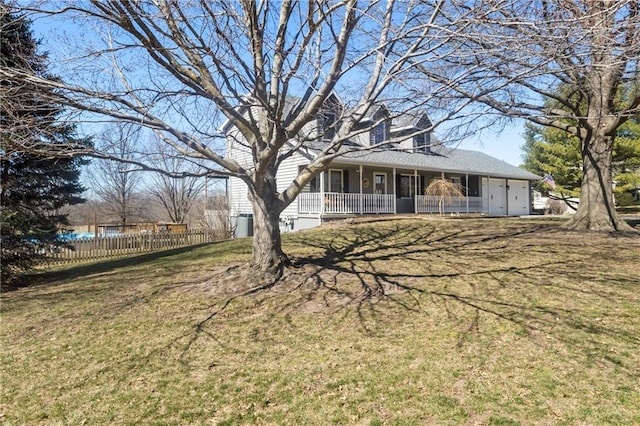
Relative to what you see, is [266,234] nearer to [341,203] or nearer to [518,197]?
[341,203]

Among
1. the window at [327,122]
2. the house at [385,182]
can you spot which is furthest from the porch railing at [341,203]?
the window at [327,122]

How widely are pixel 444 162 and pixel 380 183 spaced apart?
531cm

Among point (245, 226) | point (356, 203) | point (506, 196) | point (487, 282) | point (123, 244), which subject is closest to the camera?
point (487, 282)

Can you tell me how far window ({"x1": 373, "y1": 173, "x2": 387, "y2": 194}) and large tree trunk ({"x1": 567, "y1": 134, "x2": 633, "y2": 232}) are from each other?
1119cm

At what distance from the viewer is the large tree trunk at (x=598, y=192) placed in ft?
36.7

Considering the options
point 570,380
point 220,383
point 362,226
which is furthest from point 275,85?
point 362,226

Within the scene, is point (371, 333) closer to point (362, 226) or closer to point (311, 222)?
point (362, 226)

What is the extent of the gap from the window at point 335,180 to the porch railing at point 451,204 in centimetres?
475

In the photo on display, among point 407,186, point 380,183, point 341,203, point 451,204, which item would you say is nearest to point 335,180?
point 341,203

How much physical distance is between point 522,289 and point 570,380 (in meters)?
2.82

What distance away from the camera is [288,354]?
187 inches

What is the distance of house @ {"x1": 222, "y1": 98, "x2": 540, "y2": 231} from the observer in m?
18.2

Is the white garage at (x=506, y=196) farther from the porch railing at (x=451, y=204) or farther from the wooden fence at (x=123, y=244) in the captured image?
the wooden fence at (x=123, y=244)

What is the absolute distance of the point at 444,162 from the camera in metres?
24.7
